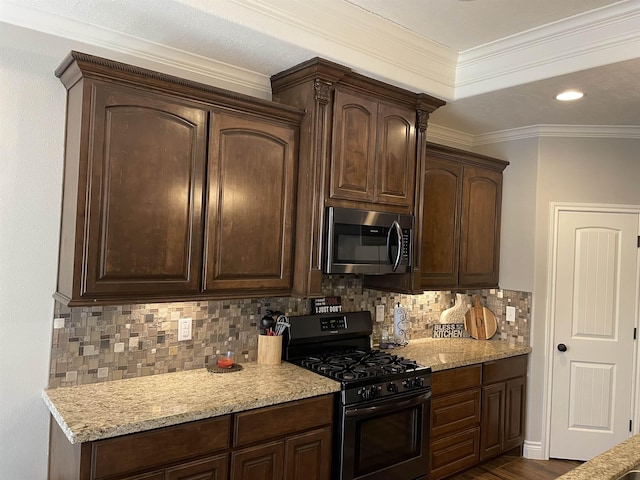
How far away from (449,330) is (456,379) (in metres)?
0.85

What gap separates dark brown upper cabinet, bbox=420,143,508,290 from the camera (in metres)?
3.65

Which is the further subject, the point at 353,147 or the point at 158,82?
the point at 353,147

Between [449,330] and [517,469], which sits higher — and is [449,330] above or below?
above

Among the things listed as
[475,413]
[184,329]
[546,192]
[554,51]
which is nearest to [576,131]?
[546,192]

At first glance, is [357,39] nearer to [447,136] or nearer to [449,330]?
[447,136]

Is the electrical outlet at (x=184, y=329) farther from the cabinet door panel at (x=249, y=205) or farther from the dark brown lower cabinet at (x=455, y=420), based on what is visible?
the dark brown lower cabinet at (x=455, y=420)

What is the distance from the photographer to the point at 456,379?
3354mm

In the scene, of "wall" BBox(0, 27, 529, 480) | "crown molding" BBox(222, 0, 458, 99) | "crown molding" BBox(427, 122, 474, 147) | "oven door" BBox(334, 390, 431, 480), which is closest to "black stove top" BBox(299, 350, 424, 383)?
"oven door" BBox(334, 390, 431, 480)

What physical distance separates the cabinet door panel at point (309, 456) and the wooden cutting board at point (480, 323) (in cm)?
202

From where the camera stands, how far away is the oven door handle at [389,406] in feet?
8.75

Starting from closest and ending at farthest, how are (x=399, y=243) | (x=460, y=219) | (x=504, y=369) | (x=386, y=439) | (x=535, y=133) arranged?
(x=386, y=439) < (x=399, y=243) < (x=504, y=369) < (x=460, y=219) < (x=535, y=133)

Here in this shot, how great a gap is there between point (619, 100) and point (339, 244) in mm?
2059

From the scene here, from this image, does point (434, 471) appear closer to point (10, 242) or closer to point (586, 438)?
point (586, 438)

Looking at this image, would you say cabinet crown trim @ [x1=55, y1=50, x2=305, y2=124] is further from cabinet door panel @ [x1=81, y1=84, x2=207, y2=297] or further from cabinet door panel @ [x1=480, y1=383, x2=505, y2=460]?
cabinet door panel @ [x1=480, y1=383, x2=505, y2=460]
